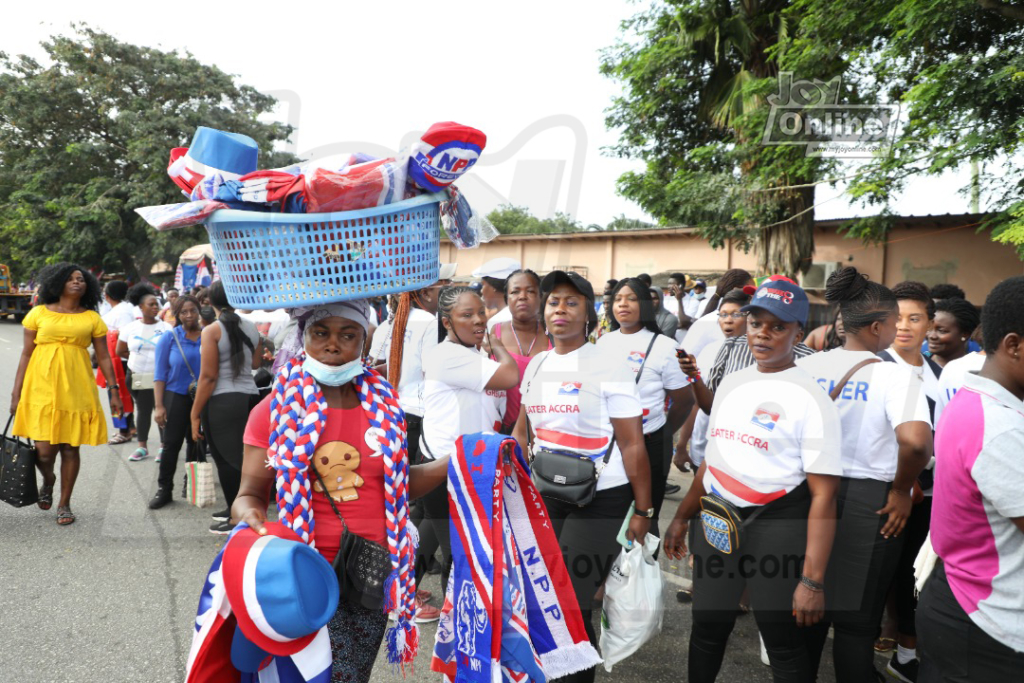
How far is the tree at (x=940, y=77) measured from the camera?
7.41 m

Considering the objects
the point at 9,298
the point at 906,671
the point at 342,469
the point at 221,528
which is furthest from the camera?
the point at 9,298

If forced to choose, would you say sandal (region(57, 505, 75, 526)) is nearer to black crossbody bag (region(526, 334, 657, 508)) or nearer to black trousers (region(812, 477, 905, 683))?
black crossbody bag (region(526, 334, 657, 508))

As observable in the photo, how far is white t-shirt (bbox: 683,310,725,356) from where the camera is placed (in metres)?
5.21

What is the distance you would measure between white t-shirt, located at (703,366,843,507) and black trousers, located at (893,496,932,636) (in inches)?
46.8

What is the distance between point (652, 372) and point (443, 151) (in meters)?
2.86


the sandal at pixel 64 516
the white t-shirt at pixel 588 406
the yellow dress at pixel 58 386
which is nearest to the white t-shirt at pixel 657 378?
the white t-shirt at pixel 588 406

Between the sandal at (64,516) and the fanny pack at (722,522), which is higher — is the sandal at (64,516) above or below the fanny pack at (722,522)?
below

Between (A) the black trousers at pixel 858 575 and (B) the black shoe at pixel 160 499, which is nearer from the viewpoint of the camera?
(A) the black trousers at pixel 858 575

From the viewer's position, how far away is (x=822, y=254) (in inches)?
616

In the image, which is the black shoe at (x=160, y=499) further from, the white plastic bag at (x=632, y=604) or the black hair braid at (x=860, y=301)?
the black hair braid at (x=860, y=301)

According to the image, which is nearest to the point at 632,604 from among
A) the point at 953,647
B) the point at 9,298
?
the point at 953,647

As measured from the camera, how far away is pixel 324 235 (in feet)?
5.82

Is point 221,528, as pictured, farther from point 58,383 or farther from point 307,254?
point 307,254

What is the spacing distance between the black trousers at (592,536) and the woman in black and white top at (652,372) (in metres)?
1.21
